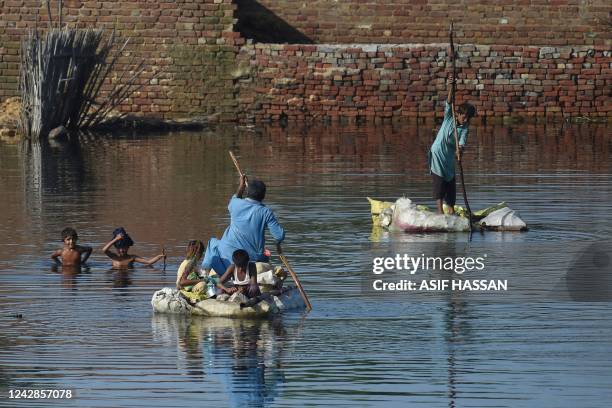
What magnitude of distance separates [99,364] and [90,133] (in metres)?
19.3

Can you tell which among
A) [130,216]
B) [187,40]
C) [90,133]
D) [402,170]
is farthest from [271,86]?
[130,216]

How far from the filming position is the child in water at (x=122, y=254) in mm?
14531

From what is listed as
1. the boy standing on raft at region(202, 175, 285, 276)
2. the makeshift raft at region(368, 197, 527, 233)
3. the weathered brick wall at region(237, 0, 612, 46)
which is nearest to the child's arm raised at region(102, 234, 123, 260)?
the boy standing on raft at region(202, 175, 285, 276)

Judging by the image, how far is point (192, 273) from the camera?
12.9 m

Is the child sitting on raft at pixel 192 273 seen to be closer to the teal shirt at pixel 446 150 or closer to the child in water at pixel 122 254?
the child in water at pixel 122 254

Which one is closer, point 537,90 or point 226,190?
point 226,190

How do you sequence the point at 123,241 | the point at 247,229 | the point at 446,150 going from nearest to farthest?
the point at 247,229
the point at 123,241
the point at 446,150

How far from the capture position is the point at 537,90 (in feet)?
103

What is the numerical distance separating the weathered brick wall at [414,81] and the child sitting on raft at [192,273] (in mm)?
18557

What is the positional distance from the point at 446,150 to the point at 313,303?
4146 mm

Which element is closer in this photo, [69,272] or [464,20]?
[69,272]

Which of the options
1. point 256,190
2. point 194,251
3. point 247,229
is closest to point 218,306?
point 247,229

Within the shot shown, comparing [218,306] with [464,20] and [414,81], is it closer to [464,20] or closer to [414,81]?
[414,81]

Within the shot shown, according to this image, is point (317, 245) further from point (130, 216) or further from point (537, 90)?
point (537, 90)
